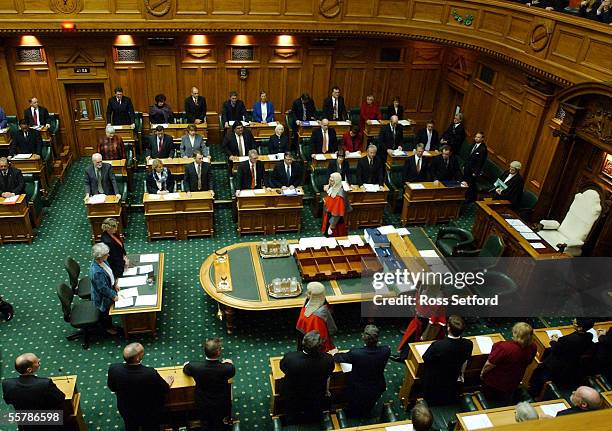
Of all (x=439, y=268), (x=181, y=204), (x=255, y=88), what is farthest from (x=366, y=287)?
(x=255, y=88)

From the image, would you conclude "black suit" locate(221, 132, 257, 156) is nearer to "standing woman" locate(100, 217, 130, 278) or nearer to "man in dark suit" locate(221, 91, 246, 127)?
"man in dark suit" locate(221, 91, 246, 127)

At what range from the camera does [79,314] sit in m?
7.18

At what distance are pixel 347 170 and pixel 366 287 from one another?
3.60m

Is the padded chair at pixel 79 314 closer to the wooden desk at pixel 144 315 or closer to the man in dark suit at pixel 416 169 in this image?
the wooden desk at pixel 144 315

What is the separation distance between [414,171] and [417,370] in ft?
18.6

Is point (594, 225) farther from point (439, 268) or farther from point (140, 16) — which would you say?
point (140, 16)

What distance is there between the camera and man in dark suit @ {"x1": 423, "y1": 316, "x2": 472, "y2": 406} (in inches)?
216

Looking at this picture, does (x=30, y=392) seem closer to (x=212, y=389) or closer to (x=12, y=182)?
(x=212, y=389)

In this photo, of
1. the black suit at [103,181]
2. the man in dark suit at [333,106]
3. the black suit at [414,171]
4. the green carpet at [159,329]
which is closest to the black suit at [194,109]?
the man in dark suit at [333,106]

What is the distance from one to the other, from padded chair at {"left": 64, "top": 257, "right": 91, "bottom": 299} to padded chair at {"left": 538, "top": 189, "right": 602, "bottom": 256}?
7.76 m

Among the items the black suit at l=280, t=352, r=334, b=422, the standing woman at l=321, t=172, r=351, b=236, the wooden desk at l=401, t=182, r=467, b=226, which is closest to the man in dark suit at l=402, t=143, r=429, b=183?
the wooden desk at l=401, t=182, r=467, b=226

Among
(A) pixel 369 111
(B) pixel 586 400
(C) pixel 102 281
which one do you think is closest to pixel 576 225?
(B) pixel 586 400

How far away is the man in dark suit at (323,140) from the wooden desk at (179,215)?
3.19m

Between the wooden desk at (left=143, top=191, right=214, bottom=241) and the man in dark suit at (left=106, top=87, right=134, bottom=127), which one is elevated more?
the man in dark suit at (left=106, top=87, right=134, bottom=127)
